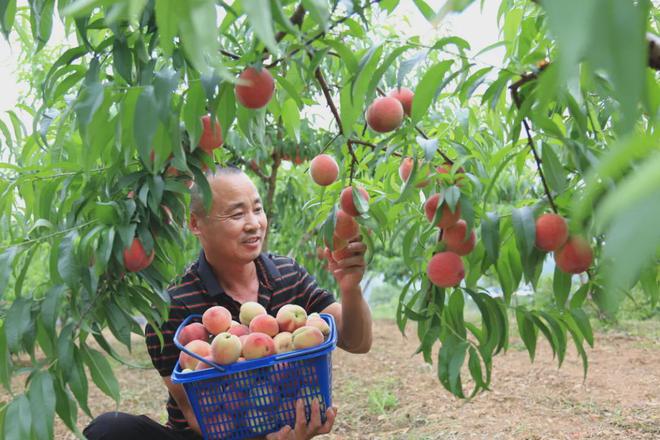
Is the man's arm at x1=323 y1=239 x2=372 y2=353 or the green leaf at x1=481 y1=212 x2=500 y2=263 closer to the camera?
the green leaf at x1=481 y1=212 x2=500 y2=263

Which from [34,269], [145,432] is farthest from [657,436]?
[34,269]

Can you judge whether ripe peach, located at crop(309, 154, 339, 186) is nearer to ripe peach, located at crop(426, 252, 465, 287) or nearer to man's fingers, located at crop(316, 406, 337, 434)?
ripe peach, located at crop(426, 252, 465, 287)

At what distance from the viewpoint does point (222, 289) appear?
6.12 ft

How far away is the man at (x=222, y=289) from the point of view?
172cm

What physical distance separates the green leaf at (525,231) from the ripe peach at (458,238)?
0.40ft

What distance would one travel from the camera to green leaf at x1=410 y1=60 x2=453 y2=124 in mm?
960

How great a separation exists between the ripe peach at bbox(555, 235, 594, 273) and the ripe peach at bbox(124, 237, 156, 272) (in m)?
0.64

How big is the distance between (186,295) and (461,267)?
964mm

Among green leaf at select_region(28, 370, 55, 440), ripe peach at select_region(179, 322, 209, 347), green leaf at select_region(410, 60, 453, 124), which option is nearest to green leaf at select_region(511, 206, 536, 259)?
green leaf at select_region(410, 60, 453, 124)

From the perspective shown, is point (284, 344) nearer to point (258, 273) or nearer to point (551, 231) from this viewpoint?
point (258, 273)

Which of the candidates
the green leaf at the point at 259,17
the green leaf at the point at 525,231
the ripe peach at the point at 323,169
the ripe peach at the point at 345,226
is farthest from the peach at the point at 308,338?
the green leaf at the point at 259,17

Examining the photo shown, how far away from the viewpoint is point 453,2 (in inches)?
16.1

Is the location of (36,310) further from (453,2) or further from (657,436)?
(657,436)

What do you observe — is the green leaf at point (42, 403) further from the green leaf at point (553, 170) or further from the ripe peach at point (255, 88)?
the green leaf at point (553, 170)
